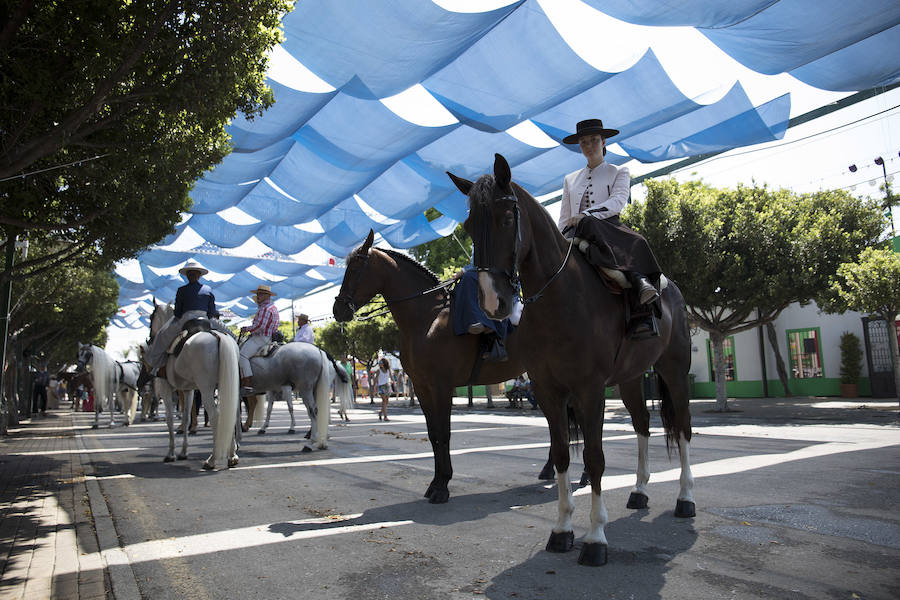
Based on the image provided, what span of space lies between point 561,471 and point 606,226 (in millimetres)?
1780

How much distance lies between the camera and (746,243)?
17562 millimetres

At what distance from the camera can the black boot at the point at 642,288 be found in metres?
3.88

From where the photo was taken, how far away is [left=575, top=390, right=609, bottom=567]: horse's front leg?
342 centimetres

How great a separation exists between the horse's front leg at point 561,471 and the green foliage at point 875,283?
14062 mm

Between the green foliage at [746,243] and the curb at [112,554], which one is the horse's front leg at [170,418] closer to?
the curb at [112,554]

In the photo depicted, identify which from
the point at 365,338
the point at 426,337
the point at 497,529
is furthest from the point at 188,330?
the point at 365,338

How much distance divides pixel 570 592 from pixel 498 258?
180 centimetres

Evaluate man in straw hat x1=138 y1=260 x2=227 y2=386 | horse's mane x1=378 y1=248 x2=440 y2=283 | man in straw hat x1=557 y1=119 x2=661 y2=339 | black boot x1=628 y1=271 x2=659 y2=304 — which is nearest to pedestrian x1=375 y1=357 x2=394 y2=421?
man in straw hat x1=138 y1=260 x2=227 y2=386

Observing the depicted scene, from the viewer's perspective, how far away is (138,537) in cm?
430

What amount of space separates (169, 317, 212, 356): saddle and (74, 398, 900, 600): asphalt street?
1.64 metres

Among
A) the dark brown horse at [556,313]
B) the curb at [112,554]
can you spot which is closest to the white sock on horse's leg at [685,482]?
the dark brown horse at [556,313]

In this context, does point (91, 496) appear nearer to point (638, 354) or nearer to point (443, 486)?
point (443, 486)

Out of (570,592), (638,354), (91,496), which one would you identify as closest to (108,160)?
(91,496)

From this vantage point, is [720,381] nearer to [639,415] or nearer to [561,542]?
[639,415]
